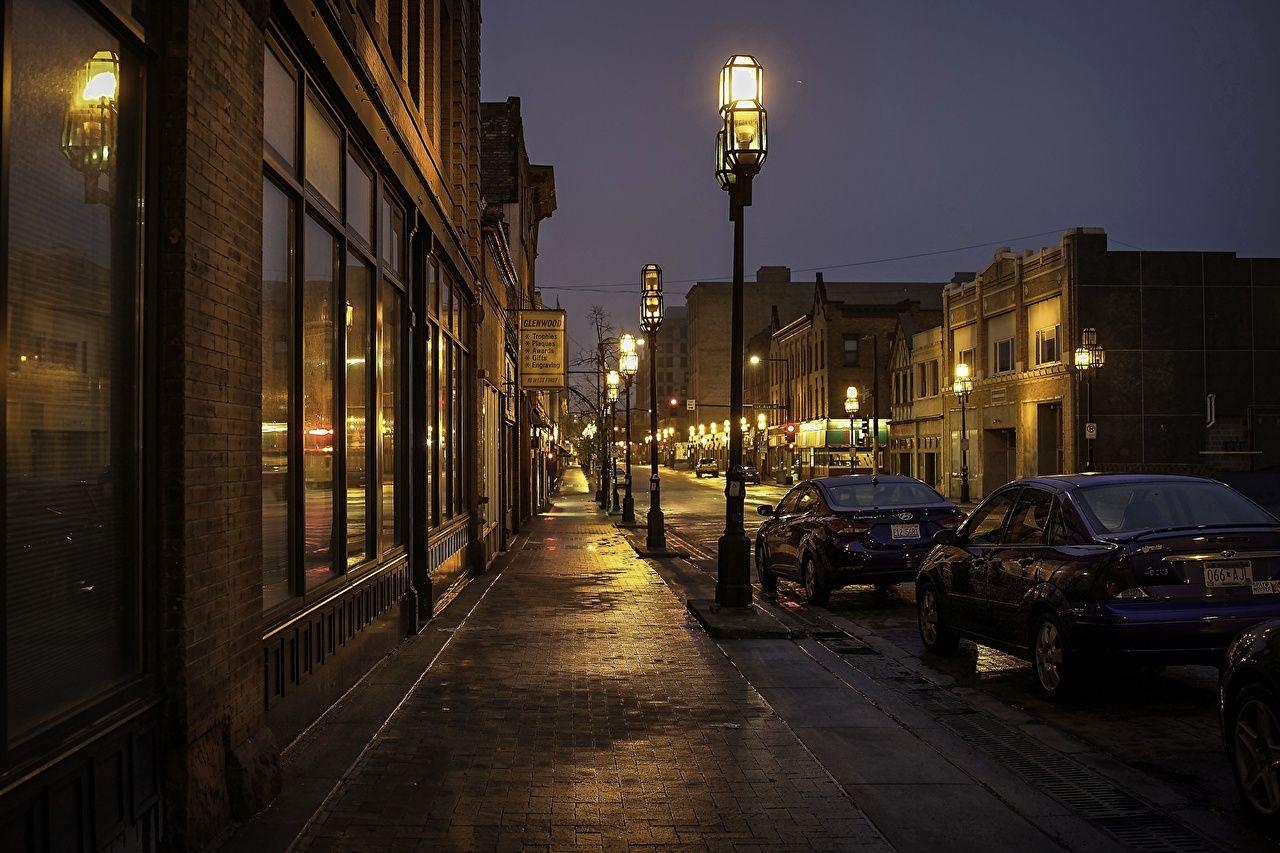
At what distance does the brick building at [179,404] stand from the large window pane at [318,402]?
0.11 ft

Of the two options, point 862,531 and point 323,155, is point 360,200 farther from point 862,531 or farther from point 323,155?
point 862,531

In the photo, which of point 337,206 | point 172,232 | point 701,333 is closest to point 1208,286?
point 337,206

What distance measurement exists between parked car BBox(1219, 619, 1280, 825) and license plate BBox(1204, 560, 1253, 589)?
1.96 metres

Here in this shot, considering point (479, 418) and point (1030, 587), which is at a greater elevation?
point (479, 418)

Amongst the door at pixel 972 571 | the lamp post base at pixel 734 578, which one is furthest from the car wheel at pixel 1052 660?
the lamp post base at pixel 734 578

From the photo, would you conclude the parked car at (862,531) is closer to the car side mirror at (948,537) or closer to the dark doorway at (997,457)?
the car side mirror at (948,537)

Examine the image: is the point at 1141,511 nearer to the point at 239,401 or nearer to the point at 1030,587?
the point at 1030,587

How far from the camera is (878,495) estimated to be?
15.2 m

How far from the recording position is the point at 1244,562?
7.74 m

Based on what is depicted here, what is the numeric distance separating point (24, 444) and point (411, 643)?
7.58m

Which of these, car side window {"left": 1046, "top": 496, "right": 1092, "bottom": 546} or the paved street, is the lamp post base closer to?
the paved street

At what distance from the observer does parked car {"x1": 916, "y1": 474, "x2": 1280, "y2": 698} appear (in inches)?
304

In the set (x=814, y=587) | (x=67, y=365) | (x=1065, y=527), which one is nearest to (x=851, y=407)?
(x=814, y=587)

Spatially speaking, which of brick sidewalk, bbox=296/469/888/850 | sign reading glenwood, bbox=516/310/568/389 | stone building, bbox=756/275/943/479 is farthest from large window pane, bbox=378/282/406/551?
stone building, bbox=756/275/943/479
